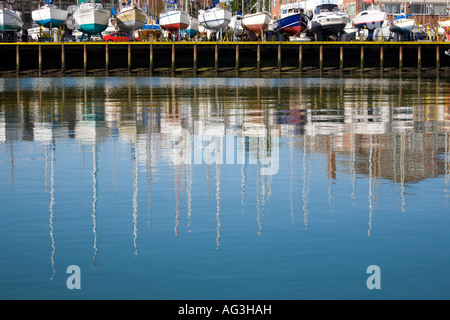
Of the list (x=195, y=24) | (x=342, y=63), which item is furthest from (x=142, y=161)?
(x=195, y=24)

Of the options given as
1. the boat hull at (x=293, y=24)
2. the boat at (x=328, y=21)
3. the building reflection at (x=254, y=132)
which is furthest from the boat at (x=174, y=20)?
the building reflection at (x=254, y=132)

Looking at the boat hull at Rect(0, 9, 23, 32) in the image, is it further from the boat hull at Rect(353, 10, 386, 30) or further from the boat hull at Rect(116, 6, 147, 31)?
the boat hull at Rect(353, 10, 386, 30)

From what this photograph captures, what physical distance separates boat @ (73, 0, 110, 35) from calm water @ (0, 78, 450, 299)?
202 ft

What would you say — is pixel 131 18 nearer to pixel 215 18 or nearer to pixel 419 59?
pixel 215 18

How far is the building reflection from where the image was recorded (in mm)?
15719

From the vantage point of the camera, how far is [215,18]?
301 feet

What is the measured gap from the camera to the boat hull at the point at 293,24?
284ft

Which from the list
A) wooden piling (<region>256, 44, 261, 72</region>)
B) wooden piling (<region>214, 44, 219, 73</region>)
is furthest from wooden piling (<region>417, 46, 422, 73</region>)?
wooden piling (<region>214, 44, 219, 73</region>)

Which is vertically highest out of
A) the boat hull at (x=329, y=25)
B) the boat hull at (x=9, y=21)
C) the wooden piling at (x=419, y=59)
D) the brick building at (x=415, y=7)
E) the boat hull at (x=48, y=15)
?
the brick building at (x=415, y=7)

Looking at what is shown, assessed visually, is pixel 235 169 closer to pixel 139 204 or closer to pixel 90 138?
pixel 139 204

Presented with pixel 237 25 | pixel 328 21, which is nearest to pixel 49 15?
pixel 237 25

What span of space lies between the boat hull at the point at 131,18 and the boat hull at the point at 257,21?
10405 mm

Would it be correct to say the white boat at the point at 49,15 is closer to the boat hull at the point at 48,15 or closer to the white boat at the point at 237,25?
the boat hull at the point at 48,15
